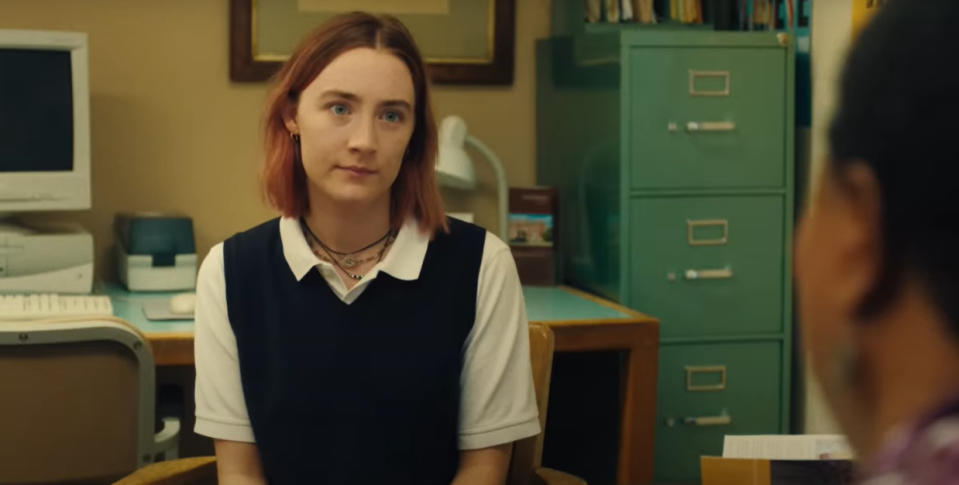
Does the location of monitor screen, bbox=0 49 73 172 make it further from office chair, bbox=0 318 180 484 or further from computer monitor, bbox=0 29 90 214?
office chair, bbox=0 318 180 484

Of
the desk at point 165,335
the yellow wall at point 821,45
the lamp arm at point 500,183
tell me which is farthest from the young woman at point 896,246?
the lamp arm at point 500,183

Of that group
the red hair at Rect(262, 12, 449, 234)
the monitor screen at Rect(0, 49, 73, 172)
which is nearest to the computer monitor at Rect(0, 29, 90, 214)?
the monitor screen at Rect(0, 49, 73, 172)

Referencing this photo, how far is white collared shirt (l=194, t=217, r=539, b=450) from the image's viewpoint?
5.25 ft

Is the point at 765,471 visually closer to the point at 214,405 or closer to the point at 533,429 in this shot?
the point at 533,429

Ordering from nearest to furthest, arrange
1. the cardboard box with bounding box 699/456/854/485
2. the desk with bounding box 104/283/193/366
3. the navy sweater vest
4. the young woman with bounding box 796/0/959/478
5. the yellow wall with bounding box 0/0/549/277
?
the young woman with bounding box 796/0/959/478
the cardboard box with bounding box 699/456/854/485
the navy sweater vest
the desk with bounding box 104/283/193/366
the yellow wall with bounding box 0/0/549/277

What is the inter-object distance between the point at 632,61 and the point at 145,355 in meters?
1.31

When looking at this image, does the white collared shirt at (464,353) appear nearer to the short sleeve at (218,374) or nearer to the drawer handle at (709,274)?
the short sleeve at (218,374)

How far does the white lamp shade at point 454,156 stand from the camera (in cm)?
286

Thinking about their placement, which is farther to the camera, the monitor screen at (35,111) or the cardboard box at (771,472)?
the monitor screen at (35,111)

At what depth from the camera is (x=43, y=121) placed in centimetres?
265

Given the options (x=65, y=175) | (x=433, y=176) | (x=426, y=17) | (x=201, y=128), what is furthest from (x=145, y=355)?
(x=426, y=17)

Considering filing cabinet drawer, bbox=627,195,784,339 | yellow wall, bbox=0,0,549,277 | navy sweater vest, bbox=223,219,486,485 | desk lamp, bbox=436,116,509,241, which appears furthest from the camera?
yellow wall, bbox=0,0,549,277

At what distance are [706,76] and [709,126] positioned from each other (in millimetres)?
110

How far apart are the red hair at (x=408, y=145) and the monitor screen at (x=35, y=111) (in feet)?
3.68
